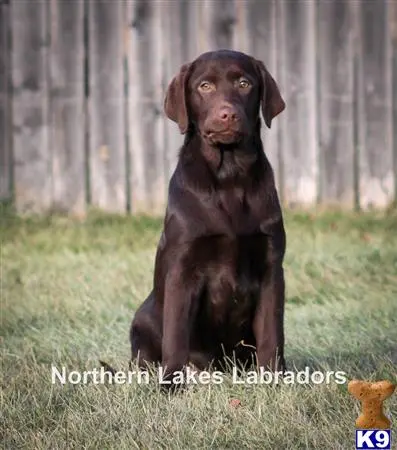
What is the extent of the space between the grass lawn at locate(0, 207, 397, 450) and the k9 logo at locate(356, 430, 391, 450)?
44 centimetres

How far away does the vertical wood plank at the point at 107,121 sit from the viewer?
25.8ft

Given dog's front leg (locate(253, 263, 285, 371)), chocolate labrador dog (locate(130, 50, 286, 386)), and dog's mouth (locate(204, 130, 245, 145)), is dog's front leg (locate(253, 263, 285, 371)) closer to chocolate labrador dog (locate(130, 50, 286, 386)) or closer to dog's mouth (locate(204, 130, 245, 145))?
chocolate labrador dog (locate(130, 50, 286, 386))

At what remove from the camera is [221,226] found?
153 inches

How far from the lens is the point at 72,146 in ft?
25.9

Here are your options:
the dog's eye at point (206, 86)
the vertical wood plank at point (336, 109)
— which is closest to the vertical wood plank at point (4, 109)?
the vertical wood plank at point (336, 109)

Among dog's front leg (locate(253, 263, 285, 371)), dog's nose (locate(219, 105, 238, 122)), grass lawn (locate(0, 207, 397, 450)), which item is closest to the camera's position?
grass lawn (locate(0, 207, 397, 450))

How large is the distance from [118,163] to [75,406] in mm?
4278

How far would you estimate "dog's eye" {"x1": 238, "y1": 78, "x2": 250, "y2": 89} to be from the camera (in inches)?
158

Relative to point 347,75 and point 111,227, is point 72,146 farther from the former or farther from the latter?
point 347,75

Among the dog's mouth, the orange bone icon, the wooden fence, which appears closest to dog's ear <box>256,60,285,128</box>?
the dog's mouth

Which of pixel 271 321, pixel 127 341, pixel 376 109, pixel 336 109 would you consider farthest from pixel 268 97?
pixel 376 109

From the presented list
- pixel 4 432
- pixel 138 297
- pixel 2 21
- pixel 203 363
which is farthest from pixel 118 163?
pixel 4 432

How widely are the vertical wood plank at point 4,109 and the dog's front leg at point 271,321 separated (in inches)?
166

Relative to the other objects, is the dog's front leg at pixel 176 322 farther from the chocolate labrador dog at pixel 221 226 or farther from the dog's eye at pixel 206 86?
the dog's eye at pixel 206 86
